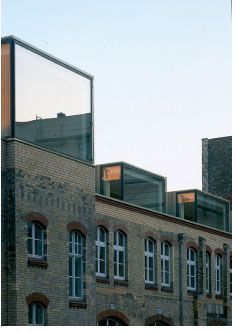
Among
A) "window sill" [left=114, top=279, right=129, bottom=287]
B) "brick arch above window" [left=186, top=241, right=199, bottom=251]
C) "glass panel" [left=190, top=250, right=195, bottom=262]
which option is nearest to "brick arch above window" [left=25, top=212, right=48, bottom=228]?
"window sill" [left=114, top=279, right=129, bottom=287]

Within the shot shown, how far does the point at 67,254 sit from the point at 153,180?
25.5 ft

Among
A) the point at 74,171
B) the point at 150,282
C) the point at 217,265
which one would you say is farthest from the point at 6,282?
the point at 217,265

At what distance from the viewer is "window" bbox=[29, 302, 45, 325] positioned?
16266 millimetres

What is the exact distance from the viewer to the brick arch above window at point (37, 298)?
1606 centimetres

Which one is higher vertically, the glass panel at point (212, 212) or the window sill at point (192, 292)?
the glass panel at point (212, 212)

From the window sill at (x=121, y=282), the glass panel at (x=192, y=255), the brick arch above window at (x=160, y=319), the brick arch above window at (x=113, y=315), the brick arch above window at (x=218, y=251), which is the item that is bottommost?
the brick arch above window at (x=160, y=319)

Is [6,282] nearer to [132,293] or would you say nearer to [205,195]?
[132,293]

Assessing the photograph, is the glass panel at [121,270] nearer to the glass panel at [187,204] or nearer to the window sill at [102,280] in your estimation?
the window sill at [102,280]

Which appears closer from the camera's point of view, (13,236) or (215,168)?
(13,236)

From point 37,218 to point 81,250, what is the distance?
2335 millimetres

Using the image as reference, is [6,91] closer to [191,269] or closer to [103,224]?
[103,224]

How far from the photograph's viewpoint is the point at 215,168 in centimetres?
4047

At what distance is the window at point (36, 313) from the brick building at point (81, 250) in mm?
22

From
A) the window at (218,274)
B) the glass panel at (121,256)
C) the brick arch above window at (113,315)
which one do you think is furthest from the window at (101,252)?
the window at (218,274)
